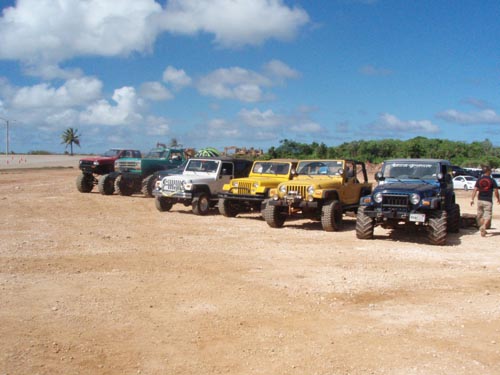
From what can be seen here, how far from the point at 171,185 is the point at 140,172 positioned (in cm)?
541

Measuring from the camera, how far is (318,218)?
12992 mm

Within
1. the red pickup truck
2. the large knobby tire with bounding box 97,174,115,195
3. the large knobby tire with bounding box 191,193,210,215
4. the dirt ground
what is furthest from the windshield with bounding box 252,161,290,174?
the red pickup truck

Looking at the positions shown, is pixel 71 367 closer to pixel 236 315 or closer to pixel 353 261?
pixel 236 315

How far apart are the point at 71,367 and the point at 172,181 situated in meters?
11.0

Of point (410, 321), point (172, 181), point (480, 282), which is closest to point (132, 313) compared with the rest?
point (410, 321)

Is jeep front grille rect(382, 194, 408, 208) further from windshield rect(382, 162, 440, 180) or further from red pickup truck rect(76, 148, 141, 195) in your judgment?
red pickup truck rect(76, 148, 141, 195)

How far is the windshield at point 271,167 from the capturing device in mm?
14555

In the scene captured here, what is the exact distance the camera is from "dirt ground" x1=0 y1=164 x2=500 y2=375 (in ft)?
15.4

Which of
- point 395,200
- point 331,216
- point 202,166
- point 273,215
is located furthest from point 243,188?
point 395,200

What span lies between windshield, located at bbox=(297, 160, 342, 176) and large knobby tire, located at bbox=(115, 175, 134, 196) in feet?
29.1

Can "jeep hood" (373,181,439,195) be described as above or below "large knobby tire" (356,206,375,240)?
above

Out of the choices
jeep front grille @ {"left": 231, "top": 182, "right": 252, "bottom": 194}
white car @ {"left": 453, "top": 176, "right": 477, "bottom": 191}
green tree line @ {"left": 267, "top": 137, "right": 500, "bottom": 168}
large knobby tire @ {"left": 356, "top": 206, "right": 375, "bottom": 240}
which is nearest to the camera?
large knobby tire @ {"left": 356, "top": 206, "right": 375, "bottom": 240}

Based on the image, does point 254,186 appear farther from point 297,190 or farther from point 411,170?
point 411,170

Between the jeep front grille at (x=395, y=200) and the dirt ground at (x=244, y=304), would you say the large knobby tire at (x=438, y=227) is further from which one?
the jeep front grille at (x=395, y=200)
